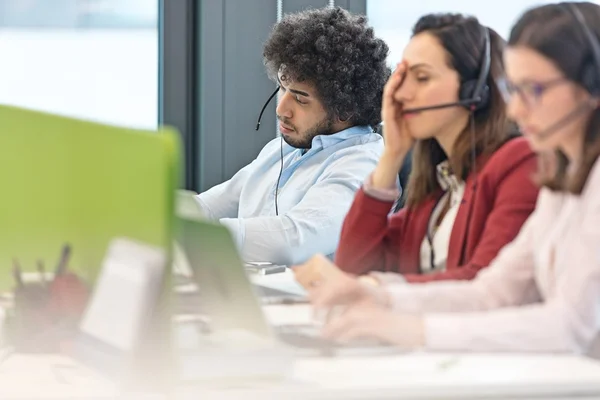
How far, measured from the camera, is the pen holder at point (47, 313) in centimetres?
113

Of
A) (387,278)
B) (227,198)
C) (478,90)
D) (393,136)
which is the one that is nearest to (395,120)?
(393,136)

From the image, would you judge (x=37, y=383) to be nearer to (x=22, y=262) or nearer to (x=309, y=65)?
(x=22, y=262)

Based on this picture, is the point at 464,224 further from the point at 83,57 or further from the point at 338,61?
the point at 83,57

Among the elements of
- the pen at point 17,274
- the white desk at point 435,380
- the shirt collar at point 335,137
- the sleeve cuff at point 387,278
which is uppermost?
the pen at point 17,274

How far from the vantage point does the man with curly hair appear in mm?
2393

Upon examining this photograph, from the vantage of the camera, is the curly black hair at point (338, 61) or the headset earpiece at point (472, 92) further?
the curly black hair at point (338, 61)

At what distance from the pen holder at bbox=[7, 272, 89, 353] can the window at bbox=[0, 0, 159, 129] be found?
6.83 feet

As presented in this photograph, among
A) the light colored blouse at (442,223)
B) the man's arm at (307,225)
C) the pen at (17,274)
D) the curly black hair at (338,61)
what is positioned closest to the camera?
the pen at (17,274)

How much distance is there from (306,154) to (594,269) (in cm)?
152

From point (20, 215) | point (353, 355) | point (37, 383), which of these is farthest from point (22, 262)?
point (353, 355)

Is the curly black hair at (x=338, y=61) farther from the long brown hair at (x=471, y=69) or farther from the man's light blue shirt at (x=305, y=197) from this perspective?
the long brown hair at (x=471, y=69)

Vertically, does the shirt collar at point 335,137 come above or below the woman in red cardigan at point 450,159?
below

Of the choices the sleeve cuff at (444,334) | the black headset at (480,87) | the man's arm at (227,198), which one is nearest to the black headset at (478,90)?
the black headset at (480,87)

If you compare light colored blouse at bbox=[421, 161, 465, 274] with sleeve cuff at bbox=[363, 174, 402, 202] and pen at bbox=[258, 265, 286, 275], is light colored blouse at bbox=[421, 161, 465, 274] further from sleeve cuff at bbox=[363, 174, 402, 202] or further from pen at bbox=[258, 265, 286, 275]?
pen at bbox=[258, 265, 286, 275]
